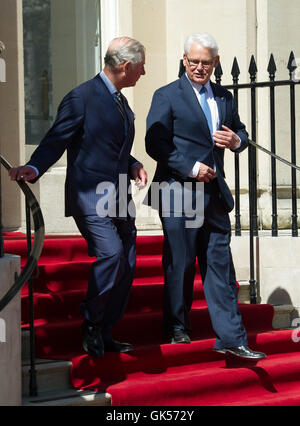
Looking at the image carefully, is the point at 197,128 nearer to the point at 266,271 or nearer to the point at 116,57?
the point at 116,57

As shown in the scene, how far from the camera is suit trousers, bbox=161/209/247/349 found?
16.7ft

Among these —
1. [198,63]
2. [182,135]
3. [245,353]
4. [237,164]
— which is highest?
[198,63]

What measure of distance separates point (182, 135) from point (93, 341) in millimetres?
1361

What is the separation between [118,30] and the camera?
26.4 feet

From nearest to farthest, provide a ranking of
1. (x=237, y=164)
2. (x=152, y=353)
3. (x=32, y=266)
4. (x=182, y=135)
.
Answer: (x=32, y=266) < (x=152, y=353) < (x=182, y=135) < (x=237, y=164)

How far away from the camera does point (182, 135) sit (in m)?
5.20

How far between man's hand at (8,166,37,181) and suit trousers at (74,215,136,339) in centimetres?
44

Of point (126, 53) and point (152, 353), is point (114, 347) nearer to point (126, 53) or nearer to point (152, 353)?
point (152, 353)

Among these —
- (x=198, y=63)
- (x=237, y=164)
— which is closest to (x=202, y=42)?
(x=198, y=63)

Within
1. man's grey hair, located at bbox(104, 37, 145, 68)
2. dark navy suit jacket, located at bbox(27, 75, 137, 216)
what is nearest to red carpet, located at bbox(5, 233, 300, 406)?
dark navy suit jacket, located at bbox(27, 75, 137, 216)

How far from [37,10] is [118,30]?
1091mm

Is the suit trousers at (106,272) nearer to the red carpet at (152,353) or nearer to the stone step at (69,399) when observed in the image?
the red carpet at (152,353)

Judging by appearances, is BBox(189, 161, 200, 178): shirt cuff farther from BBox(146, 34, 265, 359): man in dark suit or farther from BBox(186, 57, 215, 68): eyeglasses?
BBox(186, 57, 215, 68): eyeglasses

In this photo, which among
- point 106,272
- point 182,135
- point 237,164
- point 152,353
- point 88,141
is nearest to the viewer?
point 106,272
